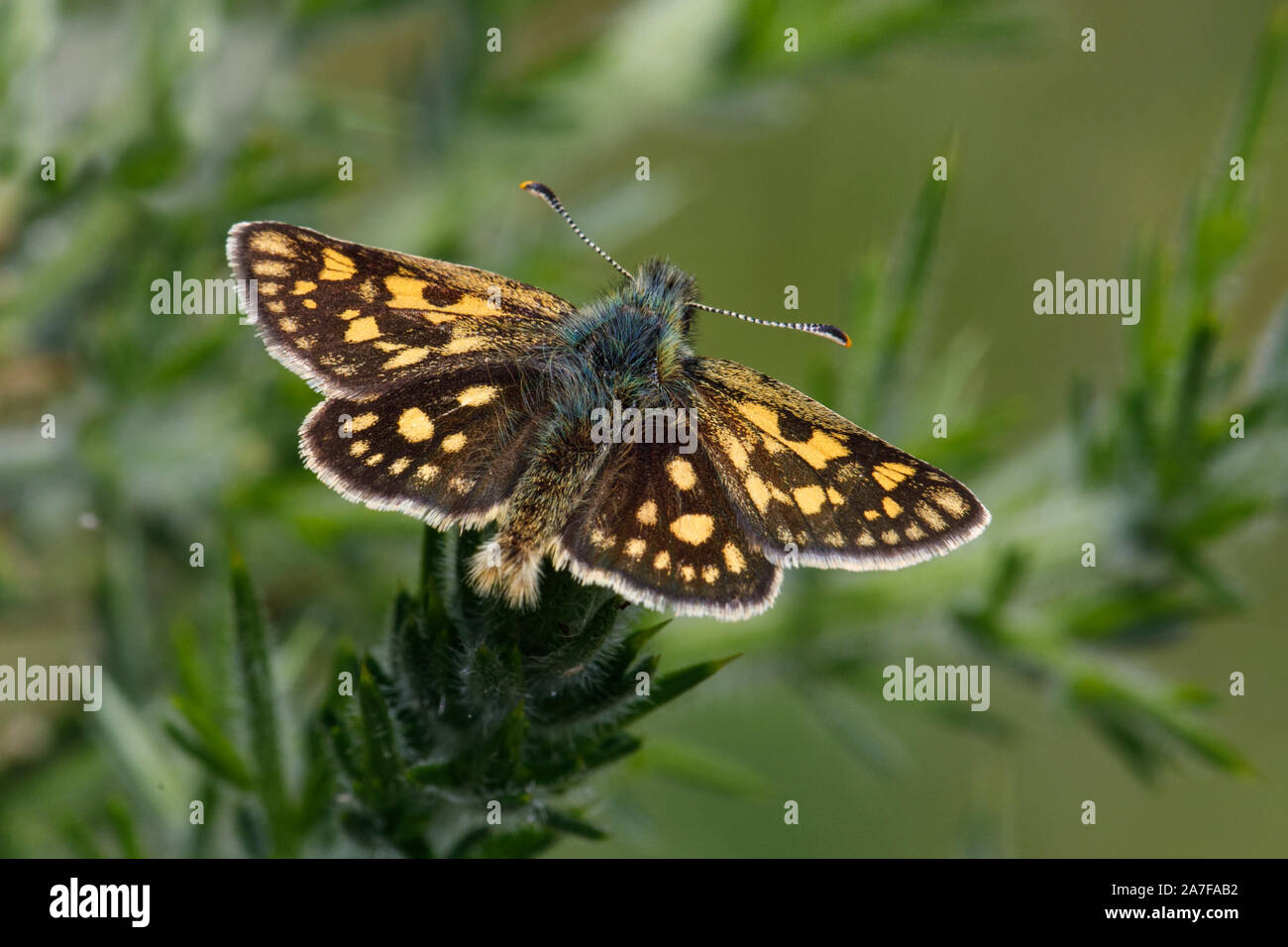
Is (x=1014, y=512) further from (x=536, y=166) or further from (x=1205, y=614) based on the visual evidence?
(x=536, y=166)

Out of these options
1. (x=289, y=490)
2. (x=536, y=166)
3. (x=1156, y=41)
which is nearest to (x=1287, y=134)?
(x=1156, y=41)

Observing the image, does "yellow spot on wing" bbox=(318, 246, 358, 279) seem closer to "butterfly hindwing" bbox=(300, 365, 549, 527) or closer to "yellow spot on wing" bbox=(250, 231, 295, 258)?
"yellow spot on wing" bbox=(250, 231, 295, 258)

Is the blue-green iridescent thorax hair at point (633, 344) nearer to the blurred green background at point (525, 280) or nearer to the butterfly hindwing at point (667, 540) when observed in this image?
the butterfly hindwing at point (667, 540)

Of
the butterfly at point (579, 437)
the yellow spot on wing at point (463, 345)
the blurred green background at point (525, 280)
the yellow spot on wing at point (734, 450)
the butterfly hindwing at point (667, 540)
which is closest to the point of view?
the butterfly hindwing at point (667, 540)

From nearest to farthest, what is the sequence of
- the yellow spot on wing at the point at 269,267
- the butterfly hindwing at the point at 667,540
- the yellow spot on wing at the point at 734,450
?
the butterfly hindwing at the point at 667,540
the yellow spot on wing at the point at 734,450
the yellow spot on wing at the point at 269,267

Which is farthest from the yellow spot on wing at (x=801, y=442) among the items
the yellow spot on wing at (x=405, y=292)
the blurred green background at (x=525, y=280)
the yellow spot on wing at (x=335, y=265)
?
the yellow spot on wing at (x=335, y=265)

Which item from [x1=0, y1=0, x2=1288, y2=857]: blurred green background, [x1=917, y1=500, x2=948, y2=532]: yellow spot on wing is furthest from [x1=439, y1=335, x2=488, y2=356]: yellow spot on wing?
[x1=917, y1=500, x2=948, y2=532]: yellow spot on wing

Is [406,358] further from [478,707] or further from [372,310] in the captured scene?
[478,707]
